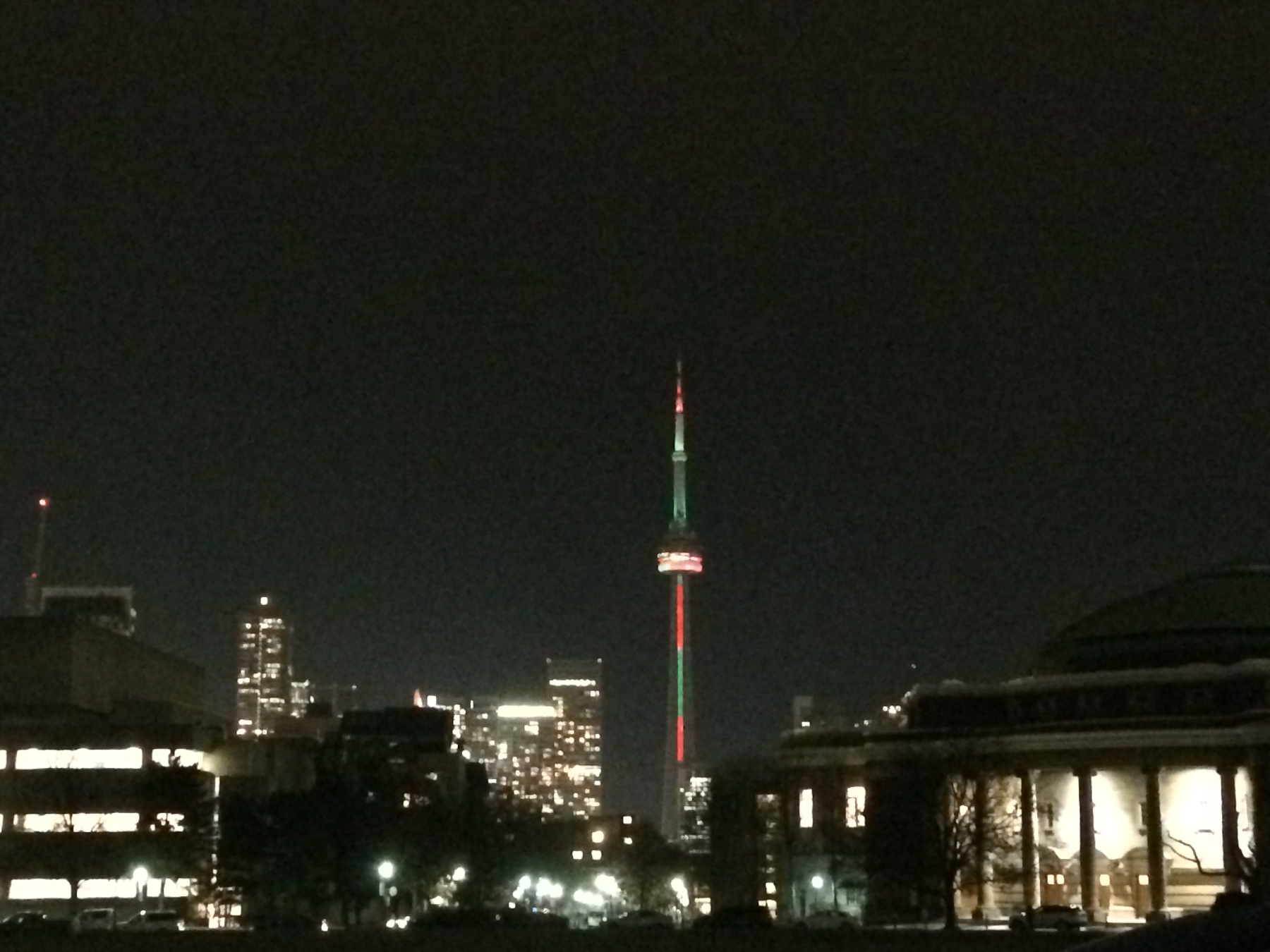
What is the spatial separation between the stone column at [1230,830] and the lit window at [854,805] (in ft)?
96.4

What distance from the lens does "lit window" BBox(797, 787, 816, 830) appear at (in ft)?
517

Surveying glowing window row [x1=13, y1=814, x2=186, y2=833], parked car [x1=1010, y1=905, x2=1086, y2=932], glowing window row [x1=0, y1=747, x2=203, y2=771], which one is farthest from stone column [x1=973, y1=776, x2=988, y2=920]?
glowing window row [x1=0, y1=747, x2=203, y2=771]

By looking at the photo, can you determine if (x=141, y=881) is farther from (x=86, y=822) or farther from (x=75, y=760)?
(x=75, y=760)

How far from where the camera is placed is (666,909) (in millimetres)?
186250

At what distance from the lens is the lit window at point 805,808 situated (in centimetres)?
15750

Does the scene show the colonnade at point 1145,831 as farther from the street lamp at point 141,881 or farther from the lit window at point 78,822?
the lit window at point 78,822

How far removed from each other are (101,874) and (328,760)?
114 ft

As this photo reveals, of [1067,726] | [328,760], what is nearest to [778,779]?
[1067,726]

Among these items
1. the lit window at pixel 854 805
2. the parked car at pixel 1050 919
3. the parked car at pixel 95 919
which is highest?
the lit window at pixel 854 805

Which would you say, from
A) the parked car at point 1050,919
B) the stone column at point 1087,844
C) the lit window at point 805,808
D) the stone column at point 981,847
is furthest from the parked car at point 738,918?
the lit window at point 805,808

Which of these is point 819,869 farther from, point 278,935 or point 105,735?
point 278,935

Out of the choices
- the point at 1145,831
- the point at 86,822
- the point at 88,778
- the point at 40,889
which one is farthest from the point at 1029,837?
the point at 40,889

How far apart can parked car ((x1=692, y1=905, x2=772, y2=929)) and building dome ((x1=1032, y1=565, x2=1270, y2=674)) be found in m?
57.9

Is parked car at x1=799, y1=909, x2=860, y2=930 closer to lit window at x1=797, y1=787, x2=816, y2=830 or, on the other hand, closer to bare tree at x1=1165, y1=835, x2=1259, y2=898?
bare tree at x1=1165, y1=835, x2=1259, y2=898
